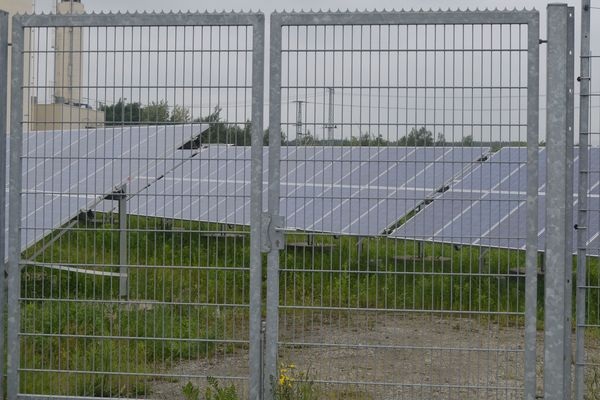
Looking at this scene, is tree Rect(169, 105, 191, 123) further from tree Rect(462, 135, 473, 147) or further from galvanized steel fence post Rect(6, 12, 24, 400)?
tree Rect(462, 135, 473, 147)

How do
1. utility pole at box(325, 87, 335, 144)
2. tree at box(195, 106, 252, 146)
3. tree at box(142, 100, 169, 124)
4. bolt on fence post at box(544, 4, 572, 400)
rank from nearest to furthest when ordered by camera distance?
bolt on fence post at box(544, 4, 572, 400) < utility pole at box(325, 87, 335, 144) < tree at box(195, 106, 252, 146) < tree at box(142, 100, 169, 124)

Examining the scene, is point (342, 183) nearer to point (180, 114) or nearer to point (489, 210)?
point (489, 210)

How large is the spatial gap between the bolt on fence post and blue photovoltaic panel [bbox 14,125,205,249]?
214 cm

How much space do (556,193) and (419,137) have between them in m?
0.86

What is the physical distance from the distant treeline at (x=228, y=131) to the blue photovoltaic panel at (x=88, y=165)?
4.1 inches

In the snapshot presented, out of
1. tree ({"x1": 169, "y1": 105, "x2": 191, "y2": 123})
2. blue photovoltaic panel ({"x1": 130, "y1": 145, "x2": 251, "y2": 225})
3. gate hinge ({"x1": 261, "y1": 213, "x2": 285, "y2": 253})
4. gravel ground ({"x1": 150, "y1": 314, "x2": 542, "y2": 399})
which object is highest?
tree ({"x1": 169, "y1": 105, "x2": 191, "y2": 123})

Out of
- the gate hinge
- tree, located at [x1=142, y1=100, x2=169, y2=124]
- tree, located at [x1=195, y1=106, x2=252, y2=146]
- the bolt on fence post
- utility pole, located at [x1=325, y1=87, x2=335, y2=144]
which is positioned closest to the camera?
the bolt on fence post

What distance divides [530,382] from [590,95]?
1709 mm

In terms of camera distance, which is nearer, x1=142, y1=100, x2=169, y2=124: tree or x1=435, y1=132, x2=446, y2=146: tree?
A: x1=435, y1=132, x2=446, y2=146: tree

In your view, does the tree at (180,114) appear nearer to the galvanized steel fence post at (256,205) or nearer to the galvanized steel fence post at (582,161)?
the galvanized steel fence post at (256,205)

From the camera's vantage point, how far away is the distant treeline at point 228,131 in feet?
17.8

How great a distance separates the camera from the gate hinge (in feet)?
18.0

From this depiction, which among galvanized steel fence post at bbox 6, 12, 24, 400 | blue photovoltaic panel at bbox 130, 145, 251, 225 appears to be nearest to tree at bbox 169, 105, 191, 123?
blue photovoltaic panel at bbox 130, 145, 251, 225

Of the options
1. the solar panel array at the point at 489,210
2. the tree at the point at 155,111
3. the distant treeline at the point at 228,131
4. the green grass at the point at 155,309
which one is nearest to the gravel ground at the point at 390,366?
the green grass at the point at 155,309
